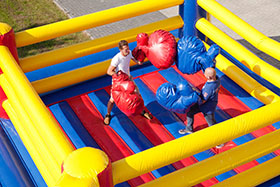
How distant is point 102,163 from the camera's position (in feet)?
9.24

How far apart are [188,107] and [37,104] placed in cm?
146

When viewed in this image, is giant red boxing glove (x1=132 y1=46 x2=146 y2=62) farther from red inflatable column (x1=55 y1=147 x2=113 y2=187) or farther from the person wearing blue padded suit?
red inflatable column (x1=55 y1=147 x2=113 y2=187)

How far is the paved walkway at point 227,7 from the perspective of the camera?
26.4ft

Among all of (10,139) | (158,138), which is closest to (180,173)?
(158,138)

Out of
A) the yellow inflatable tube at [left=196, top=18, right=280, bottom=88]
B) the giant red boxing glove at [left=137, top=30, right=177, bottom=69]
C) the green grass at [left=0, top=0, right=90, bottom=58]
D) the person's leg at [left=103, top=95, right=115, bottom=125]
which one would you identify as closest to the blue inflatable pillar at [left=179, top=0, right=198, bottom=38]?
the yellow inflatable tube at [left=196, top=18, right=280, bottom=88]

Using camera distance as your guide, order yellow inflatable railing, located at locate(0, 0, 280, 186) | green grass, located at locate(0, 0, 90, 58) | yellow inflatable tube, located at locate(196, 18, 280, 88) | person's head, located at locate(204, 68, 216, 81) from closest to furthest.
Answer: yellow inflatable railing, located at locate(0, 0, 280, 186) < person's head, located at locate(204, 68, 216, 81) < yellow inflatable tube, located at locate(196, 18, 280, 88) < green grass, located at locate(0, 0, 90, 58)

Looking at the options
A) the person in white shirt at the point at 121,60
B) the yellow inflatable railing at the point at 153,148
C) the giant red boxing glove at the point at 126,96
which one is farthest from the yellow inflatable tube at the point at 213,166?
the person in white shirt at the point at 121,60

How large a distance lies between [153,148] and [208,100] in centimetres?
136

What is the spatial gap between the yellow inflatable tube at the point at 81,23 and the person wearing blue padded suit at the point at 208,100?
1.43 meters

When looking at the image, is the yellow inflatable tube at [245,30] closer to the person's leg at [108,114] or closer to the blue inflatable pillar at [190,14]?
the blue inflatable pillar at [190,14]

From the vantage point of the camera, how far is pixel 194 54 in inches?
170

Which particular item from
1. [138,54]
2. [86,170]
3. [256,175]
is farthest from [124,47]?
[86,170]

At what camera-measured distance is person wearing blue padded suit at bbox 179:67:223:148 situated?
4089mm

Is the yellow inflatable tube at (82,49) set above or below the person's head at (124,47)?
below
